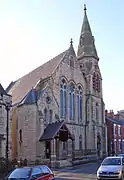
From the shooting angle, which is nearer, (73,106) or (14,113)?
(14,113)

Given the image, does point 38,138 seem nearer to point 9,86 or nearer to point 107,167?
point 107,167

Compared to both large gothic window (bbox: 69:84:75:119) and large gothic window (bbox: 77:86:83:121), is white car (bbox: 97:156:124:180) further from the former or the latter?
large gothic window (bbox: 77:86:83:121)

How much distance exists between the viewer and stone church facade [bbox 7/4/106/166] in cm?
3528

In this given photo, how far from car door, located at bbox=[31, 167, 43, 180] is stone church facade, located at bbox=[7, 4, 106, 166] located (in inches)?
737

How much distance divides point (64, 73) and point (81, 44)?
10.9 m

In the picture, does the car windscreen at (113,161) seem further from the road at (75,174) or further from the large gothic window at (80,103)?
the large gothic window at (80,103)

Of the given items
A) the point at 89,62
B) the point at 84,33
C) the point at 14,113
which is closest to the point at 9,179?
the point at 14,113

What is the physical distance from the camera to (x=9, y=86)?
178ft

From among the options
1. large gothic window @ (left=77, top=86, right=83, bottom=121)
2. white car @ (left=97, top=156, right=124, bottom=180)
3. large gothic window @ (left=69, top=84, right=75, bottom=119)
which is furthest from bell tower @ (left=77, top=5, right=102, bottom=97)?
white car @ (left=97, top=156, right=124, bottom=180)

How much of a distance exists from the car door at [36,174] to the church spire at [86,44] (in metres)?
36.7

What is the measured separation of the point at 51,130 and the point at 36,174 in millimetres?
20649

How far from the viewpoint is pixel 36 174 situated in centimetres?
1377

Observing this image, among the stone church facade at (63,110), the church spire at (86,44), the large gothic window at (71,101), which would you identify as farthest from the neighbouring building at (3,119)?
the church spire at (86,44)

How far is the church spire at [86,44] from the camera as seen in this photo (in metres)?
49.6
